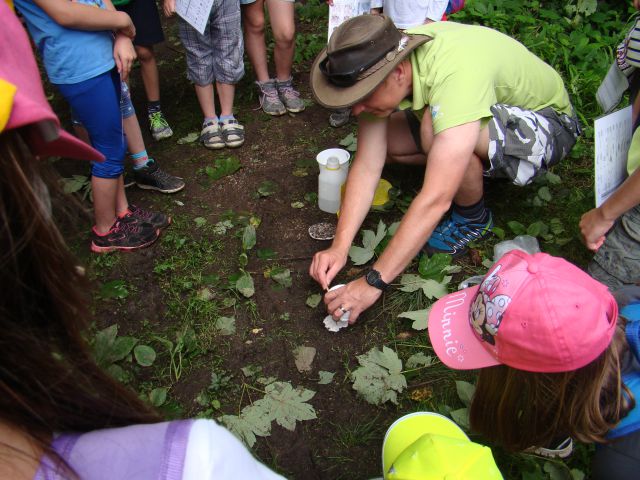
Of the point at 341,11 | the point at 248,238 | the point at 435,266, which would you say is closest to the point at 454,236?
the point at 435,266

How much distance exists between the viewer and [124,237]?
270 centimetres

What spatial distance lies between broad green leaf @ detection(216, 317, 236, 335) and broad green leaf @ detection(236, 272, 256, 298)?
0.47 feet

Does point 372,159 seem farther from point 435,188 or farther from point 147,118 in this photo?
point 147,118

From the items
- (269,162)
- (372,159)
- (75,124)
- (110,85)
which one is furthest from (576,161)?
(75,124)

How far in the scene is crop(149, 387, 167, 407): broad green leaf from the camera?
6.68ft

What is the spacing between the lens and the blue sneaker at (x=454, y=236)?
102 inches

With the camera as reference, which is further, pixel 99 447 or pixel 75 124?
pixel 75 124

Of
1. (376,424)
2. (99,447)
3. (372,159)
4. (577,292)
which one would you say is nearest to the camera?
(99,447)

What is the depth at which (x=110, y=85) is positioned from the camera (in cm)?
235

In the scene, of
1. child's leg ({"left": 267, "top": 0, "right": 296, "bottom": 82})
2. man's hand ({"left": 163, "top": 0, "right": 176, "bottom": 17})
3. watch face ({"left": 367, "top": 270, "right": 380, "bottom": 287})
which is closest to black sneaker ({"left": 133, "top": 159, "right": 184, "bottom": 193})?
man's hand ({"left": 163, "top": 0, "right": 176, "bottom": 17})

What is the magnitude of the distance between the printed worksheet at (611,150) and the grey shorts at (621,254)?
142 mm

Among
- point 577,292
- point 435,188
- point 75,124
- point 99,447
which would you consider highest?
point 99,447

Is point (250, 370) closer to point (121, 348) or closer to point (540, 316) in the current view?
point (121, 348)

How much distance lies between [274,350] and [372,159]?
101cm
